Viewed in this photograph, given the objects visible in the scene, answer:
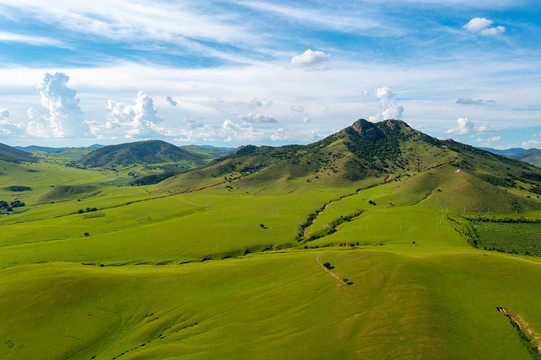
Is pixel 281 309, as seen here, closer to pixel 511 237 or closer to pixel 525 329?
pixel 525 329

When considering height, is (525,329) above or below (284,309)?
Answer: above

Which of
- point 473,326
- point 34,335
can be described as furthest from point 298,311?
point 34,335

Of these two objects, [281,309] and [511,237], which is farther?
[511,237]

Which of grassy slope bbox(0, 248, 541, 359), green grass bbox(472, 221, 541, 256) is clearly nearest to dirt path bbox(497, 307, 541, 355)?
grassy slope bbox(0, 248, 541, 359)

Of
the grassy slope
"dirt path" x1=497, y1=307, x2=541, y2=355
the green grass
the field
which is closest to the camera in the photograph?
"dirt path" x1=497, y1=307, x2=541, y2=355

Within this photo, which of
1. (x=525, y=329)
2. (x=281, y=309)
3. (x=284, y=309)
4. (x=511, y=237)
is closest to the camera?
(x=525, y=329)

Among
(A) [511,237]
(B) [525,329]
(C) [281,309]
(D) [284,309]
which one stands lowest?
(C) [281,309]

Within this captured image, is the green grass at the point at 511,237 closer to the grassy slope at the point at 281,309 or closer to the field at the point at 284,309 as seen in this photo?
the field at the point at 284,309

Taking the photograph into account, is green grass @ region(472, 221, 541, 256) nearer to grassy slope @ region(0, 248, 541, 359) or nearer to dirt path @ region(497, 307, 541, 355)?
grassy slope @ region(0, 248, 541, 359)

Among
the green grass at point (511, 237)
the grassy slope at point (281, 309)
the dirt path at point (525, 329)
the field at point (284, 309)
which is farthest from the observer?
the green grass at point (511, 237)

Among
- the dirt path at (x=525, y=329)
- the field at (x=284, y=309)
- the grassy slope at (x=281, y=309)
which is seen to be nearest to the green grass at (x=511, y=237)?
the field at (x=284, y=309)

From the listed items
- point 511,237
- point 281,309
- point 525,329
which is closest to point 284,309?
point 281,309

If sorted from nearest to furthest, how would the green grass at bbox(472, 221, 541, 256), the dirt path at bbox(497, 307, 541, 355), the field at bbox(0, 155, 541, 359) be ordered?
the dirt path at bbox(497, 307, 541, 355), the field at bbox(0, 155, 541, 359), the green grass at bbox(472, 221, 541, 256)
